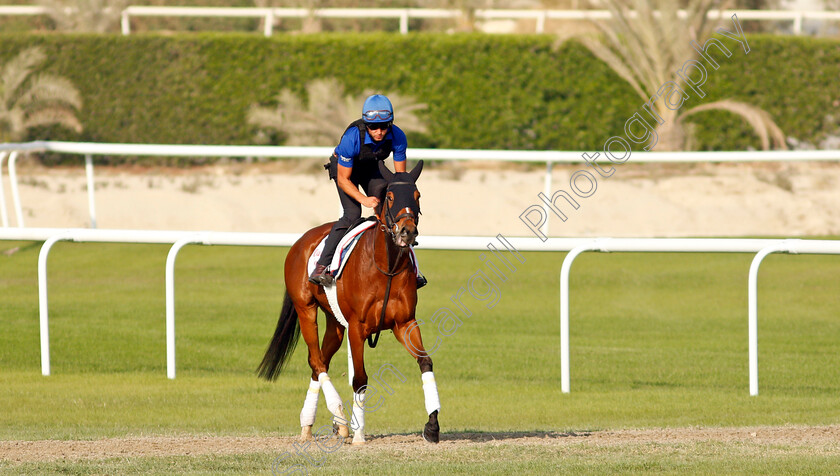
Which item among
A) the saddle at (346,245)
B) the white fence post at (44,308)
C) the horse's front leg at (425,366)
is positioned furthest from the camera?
the white fence post at (44,308)

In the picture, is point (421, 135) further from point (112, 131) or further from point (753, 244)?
point (753, 244)

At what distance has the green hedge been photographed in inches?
727

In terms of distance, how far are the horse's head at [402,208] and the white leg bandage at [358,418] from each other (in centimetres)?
99

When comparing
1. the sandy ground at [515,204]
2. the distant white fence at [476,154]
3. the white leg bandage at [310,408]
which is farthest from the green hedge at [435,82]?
the white leg bandage at [310,408]

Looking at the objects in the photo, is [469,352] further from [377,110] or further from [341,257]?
[377,110]

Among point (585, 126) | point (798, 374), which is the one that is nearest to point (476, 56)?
point (585, 126)

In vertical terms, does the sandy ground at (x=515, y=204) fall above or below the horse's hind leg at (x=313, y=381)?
above

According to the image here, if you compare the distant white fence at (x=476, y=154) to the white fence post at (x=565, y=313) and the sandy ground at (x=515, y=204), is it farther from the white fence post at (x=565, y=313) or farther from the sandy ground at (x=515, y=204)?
the white fence post at (x=565, y=313)

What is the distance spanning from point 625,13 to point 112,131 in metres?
→ 8.87

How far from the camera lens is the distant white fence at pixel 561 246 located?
7594 millimetres

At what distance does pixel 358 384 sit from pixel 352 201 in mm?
1060

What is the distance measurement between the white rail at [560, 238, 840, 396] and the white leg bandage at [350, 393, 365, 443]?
2.16m

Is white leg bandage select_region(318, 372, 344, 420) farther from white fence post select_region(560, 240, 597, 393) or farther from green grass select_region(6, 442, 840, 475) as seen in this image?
white fence post select_region(560, 240, 597, 393)

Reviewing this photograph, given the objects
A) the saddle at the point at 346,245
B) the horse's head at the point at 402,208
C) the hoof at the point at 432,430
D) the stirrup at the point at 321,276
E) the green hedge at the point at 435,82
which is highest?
the green hedge at the point at 435,82
